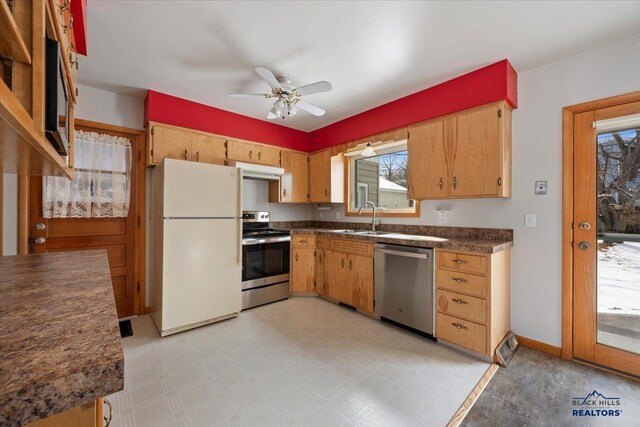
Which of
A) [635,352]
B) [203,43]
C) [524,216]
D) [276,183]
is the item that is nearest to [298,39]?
[203,43]

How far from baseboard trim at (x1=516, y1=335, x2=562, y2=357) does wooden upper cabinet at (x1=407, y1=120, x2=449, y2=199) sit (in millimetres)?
1446

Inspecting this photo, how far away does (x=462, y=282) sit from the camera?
7.28ft

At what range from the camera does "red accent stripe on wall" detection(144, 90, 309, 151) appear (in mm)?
2910

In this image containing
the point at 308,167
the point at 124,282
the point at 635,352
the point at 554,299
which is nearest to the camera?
the point at 635,352

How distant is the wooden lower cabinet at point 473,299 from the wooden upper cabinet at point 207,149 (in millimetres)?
2700

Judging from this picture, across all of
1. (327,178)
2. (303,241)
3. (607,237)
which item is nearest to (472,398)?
(607,237)

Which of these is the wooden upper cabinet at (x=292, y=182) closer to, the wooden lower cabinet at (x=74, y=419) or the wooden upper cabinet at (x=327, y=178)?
the wooden upper cabinet at (x=327, y=178)

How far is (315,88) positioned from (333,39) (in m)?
0.38

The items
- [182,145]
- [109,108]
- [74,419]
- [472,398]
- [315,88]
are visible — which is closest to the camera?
[74,419]

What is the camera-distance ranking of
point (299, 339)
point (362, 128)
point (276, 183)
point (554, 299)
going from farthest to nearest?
point (276, 183), point (362, 128), point (299, 339), point (554, 299)

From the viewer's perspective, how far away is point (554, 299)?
7.34 ft

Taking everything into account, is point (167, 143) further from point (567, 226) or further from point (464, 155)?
point (567, 226)

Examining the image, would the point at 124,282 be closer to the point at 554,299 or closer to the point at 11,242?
the point at 11,242

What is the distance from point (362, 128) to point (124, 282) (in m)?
3.39
